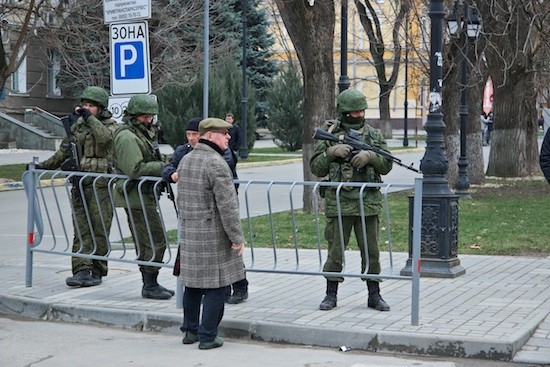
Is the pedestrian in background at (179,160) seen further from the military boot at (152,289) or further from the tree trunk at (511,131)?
the tree trunk at (511,131)

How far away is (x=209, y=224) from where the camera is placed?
27.7ft

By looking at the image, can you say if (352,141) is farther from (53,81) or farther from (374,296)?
(53,81)

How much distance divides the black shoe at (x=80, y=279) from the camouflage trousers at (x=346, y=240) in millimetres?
2795

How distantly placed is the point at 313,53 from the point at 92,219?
854 centimetres

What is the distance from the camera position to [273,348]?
8.73 metres

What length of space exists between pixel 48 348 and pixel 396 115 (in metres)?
69.7

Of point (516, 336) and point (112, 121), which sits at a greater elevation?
point (112, 121)

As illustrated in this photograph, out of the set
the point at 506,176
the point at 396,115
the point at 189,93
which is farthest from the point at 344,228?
the point at 396,115

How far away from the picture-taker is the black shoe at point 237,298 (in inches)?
397

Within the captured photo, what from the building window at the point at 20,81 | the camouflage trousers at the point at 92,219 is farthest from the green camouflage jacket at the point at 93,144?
the building window at the point at 20,81

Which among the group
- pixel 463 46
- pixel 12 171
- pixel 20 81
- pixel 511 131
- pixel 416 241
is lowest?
pixel 12 171

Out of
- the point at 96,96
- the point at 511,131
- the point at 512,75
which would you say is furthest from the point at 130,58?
the point at 511,131

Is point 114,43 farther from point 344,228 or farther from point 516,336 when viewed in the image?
point 516,336

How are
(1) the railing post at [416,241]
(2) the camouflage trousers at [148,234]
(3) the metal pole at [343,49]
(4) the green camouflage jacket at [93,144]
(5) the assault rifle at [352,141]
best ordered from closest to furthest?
(1) the railing post at [416,241] → (5) the assault rifle at [352,141] → (2) the camouflage trousers at [148,234] → (4) the green camouflage jacket at [93,144] → (3) the metal pole at [343,49]
